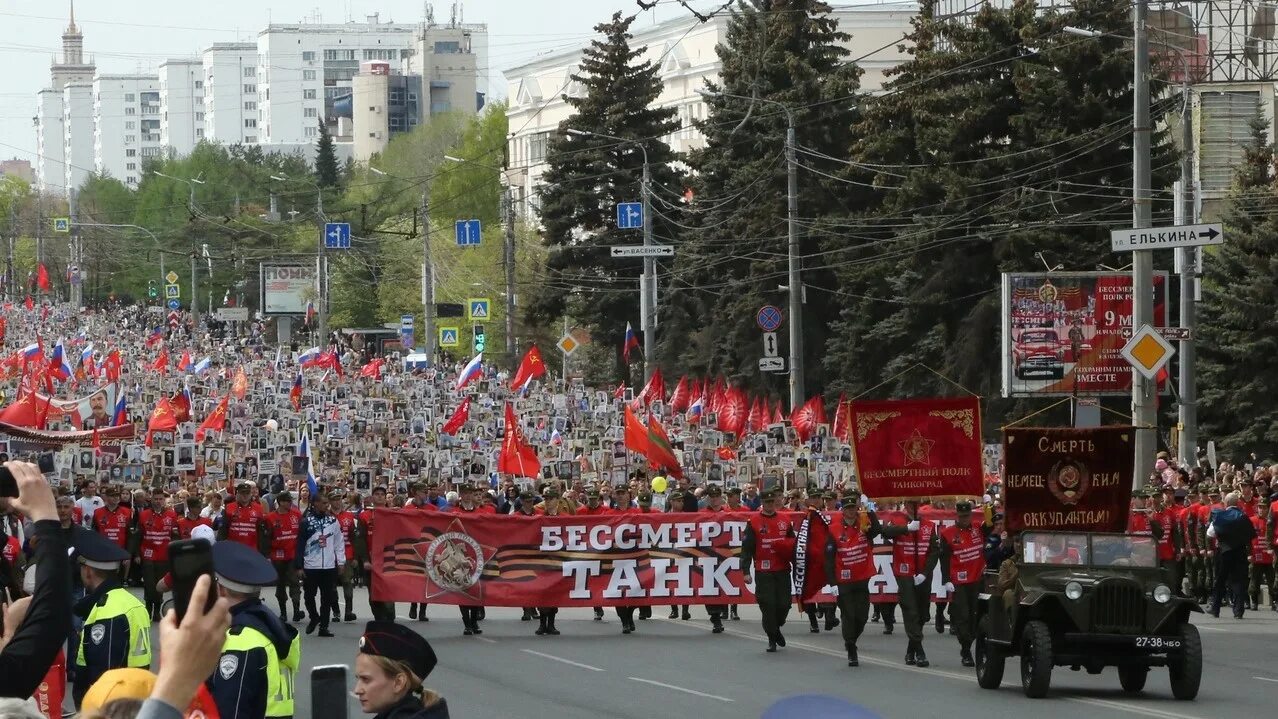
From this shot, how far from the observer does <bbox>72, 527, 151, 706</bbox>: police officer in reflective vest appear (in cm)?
973

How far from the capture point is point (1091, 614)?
56.9ft

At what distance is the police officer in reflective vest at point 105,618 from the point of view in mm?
9727

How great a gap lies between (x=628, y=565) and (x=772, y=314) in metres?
25.5

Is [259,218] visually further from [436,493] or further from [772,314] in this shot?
[436,493]

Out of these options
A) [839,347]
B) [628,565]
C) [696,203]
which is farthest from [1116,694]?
[696,203]

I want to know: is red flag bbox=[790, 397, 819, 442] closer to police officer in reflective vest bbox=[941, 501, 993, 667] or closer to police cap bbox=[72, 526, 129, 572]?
police officer in reflective vest bbox=[941, 501, 993, 667]

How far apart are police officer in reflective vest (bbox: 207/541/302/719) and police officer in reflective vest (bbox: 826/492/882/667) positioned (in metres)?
12.6

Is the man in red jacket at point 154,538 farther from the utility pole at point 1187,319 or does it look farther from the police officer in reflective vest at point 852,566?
the utility pole at point 1187,319

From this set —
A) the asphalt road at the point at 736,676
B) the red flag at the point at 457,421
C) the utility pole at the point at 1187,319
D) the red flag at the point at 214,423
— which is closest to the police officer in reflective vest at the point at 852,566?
the asphalt road at the point at 736,676

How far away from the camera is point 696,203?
68.6 meters

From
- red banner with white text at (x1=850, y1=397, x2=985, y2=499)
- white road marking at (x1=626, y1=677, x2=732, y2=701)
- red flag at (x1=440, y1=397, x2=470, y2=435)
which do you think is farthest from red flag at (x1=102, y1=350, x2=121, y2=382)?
white road marking at (x1=626, y1=677, x2=732, y2=701)

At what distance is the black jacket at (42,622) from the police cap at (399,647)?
1.03 meters

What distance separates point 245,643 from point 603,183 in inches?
2679

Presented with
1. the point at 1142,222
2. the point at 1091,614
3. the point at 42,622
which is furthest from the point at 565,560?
the point at 42,622
